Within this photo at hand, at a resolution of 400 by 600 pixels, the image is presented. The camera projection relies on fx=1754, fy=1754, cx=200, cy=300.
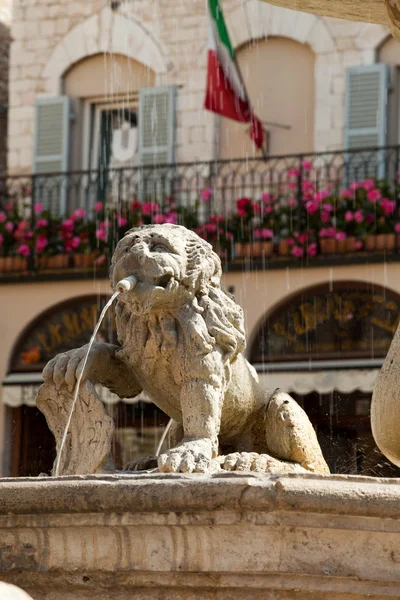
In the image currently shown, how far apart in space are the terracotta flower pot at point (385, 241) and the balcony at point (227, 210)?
0.01 meters

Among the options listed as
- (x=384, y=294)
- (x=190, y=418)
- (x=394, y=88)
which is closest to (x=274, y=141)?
(x=394, y=88)

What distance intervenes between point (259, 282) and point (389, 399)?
15599mm

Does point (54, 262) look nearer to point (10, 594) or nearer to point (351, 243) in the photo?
point (351, 243)

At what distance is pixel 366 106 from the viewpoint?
2189 centimetres

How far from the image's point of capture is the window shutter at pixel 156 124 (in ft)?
75.2

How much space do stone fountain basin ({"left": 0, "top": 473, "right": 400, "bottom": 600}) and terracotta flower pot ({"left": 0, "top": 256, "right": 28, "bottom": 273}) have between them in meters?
17.5

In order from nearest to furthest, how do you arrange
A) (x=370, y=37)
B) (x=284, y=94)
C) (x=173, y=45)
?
(x=370, y=37), (x=284, y=94), (x=173, y=45)

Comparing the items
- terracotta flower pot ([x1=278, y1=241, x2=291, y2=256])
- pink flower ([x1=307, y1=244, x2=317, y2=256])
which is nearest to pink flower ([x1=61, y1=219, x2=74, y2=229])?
terracotta flower pot ([x1=278, y1=241, x2=291, y2=256])

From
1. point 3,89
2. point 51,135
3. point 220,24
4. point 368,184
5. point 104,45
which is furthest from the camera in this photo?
point 3,89

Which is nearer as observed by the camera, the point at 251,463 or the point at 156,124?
the point at 251,463

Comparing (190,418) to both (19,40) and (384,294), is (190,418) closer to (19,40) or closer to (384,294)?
(384,294)

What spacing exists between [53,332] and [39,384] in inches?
51.3

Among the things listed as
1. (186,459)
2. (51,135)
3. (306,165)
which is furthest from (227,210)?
(186,459)

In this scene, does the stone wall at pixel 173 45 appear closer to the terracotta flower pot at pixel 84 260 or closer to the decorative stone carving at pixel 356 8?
the terracotta flower pot at pixel 84 260
